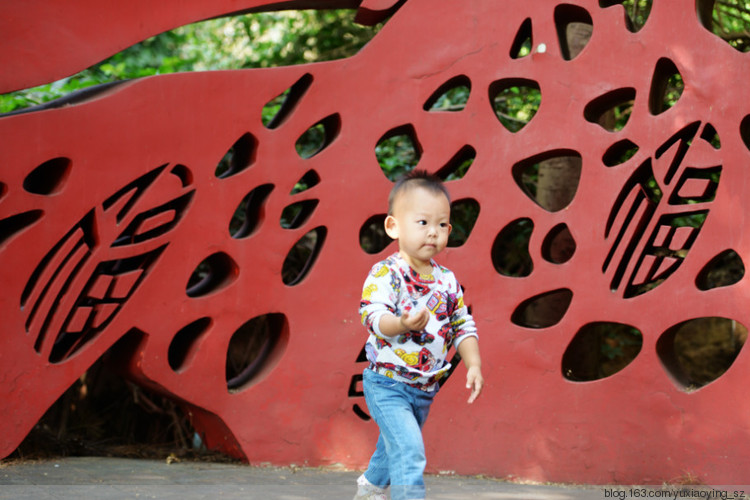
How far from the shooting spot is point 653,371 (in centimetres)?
426

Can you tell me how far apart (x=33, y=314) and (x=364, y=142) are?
201cm

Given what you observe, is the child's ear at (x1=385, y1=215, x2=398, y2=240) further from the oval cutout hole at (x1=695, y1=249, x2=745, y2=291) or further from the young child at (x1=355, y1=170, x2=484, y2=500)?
the oval cutout hole at (x1=695, y1=249, x2=745, y2=291)

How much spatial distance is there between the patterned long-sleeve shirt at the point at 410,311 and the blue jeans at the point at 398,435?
0.14ft

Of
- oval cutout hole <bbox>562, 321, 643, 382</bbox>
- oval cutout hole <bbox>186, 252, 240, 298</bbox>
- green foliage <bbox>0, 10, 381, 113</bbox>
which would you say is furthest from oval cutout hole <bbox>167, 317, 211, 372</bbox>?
green foliage <bbox>0, 10, 381, 113</bbox>

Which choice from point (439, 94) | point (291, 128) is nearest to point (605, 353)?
point (439, 94)

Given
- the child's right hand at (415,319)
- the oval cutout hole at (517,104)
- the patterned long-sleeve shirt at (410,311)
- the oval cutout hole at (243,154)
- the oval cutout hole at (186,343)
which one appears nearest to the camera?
the child's right hand at (415,319)

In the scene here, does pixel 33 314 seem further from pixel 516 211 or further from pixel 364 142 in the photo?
pixel 516 211

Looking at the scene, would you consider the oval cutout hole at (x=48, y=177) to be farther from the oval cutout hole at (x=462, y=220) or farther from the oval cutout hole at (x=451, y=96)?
the oval cutout hole at (x=462, y=220)

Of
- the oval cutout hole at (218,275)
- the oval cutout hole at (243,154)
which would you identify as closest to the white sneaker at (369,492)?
the oval cutout hole at (218,275)

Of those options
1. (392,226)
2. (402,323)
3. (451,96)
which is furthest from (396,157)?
(402,323)

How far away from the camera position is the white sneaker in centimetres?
318

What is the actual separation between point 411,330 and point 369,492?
766 mm

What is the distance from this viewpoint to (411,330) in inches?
113

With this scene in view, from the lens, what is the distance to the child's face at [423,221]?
2.98m
